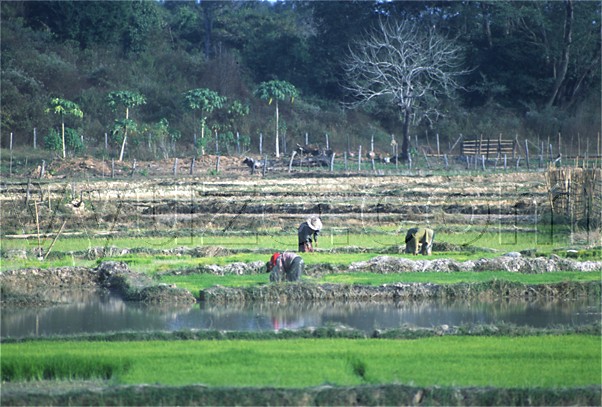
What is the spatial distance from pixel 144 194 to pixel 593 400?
75.6ft

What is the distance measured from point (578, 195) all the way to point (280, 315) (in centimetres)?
1191

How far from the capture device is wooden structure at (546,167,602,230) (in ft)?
76.7

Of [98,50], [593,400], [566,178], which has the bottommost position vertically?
[593,400]

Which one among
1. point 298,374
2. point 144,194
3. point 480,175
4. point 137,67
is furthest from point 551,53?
point 298,374

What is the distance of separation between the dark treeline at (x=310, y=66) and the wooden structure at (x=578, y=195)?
20.5 meters

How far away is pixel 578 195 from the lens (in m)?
24.2

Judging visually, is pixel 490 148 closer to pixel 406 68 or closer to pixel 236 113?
pixel 406 68

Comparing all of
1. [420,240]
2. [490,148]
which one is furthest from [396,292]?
[490,148]

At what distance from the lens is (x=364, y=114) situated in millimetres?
52125

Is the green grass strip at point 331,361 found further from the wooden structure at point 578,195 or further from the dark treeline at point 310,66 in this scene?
the dark treeline at point 310,66

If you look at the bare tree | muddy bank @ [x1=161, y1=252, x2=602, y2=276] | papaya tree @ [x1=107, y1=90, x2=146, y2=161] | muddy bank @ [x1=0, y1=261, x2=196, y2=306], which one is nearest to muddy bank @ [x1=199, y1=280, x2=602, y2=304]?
muddy bank @ [x1=0, y1=261, x2=196, y2=306]

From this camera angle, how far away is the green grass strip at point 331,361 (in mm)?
10367

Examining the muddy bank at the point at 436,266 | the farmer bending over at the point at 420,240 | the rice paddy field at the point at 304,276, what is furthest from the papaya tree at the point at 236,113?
the muddy bank at the point at 436,266

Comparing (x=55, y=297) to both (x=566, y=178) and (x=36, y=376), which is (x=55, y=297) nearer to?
(x=36, y=376)
